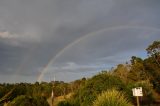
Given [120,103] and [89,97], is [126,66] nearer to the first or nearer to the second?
[89,97]

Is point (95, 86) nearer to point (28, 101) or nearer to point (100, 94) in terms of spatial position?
point (100, 94)

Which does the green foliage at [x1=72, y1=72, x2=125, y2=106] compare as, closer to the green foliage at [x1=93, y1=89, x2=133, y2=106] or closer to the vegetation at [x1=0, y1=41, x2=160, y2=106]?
the vegetation at [x1=0, y1=41, x2=160, y2=106]

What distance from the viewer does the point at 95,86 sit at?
28.2 m

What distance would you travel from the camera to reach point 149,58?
69.1m

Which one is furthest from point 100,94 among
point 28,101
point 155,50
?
point 155,50

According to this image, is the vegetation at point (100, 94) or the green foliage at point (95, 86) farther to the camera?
the green foliage at point (95, 86)

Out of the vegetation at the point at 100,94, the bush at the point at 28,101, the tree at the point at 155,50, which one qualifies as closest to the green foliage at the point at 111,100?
the vegetation at the point at 100,94

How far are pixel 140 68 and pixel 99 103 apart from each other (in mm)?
42205

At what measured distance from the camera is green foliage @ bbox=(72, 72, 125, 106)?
1081 inches

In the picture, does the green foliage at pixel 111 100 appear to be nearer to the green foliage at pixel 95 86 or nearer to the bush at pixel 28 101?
the green foliage at pixel 95 86

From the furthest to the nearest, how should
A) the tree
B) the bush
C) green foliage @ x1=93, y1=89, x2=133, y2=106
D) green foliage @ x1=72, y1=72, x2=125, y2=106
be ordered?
the tree
green foliage @ x1=72, y1=72, x2=125, y2=106
the bush
green foliage @ x1=93, y1=89, x2=133, y2=106

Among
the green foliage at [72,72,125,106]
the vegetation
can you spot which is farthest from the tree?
the green foliage at [72,72,125,106]

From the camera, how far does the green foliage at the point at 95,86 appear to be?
27453mm

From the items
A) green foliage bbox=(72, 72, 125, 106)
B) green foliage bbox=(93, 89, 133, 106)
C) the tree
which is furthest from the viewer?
the tree
